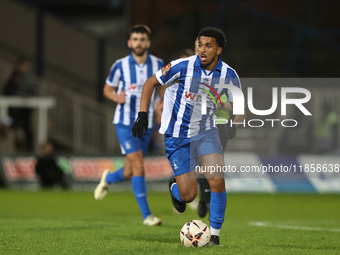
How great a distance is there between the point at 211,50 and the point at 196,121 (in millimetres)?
712

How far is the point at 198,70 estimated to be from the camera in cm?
704

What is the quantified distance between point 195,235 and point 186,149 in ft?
3.00

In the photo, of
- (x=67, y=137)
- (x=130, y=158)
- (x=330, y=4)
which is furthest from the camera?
(x=330, y=4)

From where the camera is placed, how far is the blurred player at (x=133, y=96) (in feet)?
30.8

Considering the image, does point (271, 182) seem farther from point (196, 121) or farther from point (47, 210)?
point (196, 121)

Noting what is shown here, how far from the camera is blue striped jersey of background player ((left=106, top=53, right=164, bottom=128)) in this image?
9492 millimetres

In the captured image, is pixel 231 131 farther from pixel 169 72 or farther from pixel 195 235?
pixel 195 235

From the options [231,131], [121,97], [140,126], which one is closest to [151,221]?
[121,97]

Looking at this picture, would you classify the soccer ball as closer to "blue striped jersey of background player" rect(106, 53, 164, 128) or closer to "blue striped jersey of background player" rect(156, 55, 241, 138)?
"blue striped jersey of background player" rect(156, 55, 241, 138)

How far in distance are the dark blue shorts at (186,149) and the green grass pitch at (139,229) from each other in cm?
72

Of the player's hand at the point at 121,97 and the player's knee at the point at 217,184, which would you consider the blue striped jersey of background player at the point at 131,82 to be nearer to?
the player's hand at the point at 121,97

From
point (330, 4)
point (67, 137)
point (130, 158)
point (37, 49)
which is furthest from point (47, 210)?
point (330, 4)

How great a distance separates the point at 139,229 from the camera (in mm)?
8344

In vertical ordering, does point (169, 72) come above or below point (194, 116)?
above
